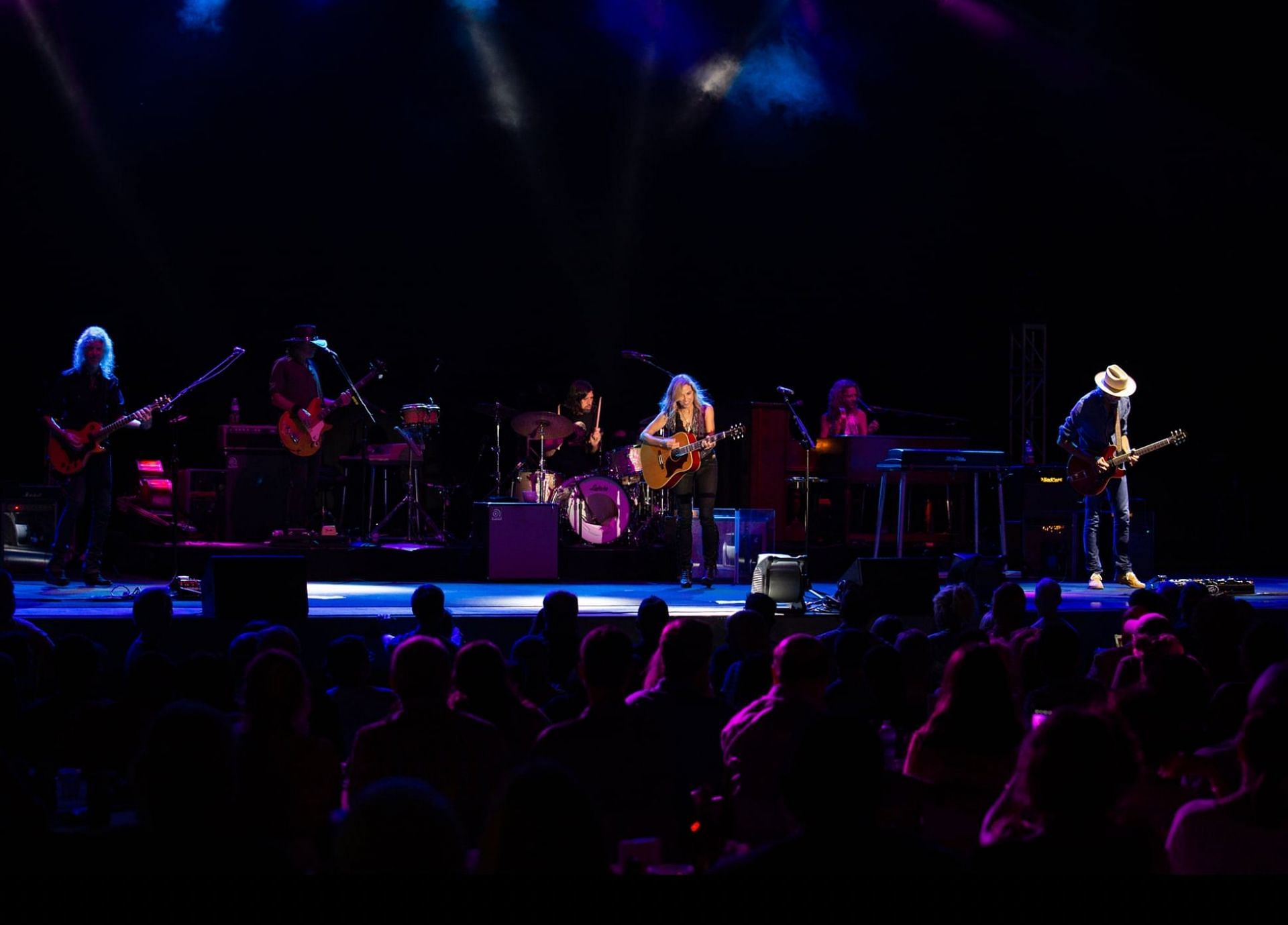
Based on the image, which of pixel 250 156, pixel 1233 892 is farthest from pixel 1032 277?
pixel 1233 892

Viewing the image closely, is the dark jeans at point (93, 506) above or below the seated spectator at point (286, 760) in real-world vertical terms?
above

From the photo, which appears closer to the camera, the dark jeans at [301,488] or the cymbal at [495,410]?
the dark jeans at [301,488]

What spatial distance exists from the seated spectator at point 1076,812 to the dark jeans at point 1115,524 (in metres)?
10.7

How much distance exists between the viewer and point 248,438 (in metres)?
14.0

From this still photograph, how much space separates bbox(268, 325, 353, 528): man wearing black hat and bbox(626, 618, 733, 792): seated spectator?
9.10 meters

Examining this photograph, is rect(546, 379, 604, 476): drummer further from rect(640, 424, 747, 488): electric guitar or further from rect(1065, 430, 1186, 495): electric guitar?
rect(1065, 430, 1186, 495): electric guitar

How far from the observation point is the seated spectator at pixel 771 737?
13.6 ft

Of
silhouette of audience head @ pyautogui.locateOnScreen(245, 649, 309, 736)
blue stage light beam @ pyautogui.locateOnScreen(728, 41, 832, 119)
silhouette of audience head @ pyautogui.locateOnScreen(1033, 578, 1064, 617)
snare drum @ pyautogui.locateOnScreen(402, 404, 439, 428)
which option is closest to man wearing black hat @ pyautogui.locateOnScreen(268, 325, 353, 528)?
snare drum @ pyautogui.locateOnScreen(402, 404, 439, 428)

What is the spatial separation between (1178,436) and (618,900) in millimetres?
12027

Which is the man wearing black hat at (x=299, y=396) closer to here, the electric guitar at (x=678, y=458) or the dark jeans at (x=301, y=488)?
the dark jeans at (x=301, y=488)

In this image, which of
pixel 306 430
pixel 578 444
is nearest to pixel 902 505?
pixel 578 444

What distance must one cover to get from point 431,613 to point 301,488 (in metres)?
6.96

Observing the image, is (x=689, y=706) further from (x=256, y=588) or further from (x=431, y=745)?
(x=256, y=588)

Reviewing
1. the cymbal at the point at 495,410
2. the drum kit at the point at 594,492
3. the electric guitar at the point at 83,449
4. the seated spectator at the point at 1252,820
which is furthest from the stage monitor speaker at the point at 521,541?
the seated spectator at the point at 1252,820
